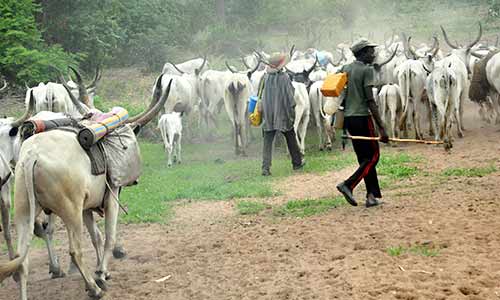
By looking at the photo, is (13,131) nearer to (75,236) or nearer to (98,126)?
(98,126)

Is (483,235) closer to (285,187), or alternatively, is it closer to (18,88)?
(285,187)

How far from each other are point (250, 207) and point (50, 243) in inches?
124

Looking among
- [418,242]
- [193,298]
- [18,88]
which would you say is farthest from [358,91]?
[18,88]

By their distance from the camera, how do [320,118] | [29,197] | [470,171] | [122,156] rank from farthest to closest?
[320,118]
[470,171]
[122,156]
[29,197]

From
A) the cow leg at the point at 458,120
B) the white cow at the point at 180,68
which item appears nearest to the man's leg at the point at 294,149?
the cow leg at the point at 458,120

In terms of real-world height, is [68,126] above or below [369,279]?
above

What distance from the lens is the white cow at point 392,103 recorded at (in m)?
14.4

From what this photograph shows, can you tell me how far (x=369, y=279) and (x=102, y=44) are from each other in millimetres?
20776

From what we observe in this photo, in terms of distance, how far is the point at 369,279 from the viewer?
5.86 meters

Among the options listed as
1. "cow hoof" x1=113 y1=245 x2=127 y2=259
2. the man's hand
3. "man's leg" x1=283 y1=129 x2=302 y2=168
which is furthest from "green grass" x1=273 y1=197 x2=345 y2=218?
"man's leg" x1=283 y1=129 x2=302 y2=168

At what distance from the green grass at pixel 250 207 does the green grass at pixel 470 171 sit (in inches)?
112

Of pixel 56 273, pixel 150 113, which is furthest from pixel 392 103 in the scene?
pixel 56 273

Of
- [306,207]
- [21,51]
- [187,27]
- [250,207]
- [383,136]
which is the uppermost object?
[187,27]

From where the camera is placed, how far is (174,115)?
1502cm
